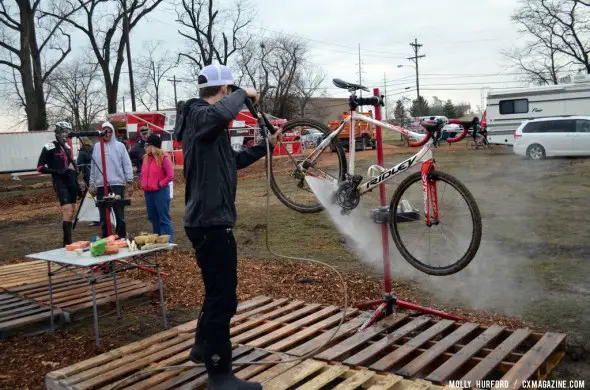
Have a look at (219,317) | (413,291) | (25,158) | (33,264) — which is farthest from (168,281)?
(25,158)

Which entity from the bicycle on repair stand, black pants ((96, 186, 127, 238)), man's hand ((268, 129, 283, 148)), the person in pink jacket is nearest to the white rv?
the person in pink jacket

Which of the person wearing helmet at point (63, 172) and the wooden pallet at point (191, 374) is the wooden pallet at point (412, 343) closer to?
the wooden pallet at point (191, 374)

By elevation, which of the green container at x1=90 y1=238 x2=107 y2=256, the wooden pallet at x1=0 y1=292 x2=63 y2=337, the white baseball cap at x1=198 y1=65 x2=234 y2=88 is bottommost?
the wooden pallet at x1=0 y1=292 x2=63 y2=337

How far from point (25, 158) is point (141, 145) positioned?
19.6m

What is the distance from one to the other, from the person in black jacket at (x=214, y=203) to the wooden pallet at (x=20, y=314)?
2.78m

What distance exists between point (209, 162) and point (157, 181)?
5.00 metres

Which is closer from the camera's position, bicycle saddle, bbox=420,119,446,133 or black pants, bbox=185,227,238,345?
black pants, bbox=185,227,238,345

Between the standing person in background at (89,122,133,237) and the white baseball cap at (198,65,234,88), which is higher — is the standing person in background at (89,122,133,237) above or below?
below

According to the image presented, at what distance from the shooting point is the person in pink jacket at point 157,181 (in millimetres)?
8211

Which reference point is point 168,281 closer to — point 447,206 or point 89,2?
point 447,206

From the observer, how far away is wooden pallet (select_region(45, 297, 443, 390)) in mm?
3814

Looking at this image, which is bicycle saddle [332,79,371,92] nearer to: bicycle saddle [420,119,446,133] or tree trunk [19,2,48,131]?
bicycle saddle [420,119,446,133]

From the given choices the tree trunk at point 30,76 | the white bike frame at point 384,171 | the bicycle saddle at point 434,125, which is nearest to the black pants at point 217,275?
the white bike frame at point 384,171

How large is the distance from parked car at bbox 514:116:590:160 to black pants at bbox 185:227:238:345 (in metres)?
20.3
